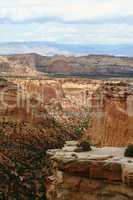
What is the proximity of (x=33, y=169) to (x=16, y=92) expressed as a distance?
25675 millimetres

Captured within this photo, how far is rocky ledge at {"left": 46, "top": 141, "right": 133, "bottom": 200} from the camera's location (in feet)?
97.5

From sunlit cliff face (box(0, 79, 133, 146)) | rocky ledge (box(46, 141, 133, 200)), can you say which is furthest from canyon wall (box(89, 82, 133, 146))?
rocky ledge (box(46, 141, 133, 200))

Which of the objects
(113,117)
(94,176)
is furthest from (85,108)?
(94,176)

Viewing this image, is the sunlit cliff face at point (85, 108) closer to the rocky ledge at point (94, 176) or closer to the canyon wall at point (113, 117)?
the canyon wall at point (113, 117)

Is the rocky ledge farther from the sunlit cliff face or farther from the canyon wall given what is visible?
the canyon wall

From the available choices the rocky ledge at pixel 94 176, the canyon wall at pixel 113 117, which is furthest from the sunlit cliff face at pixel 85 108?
the rocky ledge at pixel 94 176

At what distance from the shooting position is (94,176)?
1203 inches

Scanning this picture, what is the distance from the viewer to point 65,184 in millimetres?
31375

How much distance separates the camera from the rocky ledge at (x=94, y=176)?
2972cm

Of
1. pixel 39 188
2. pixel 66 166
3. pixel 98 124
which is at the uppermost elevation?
pixel 66 166

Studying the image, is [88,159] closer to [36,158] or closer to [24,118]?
[36,158]

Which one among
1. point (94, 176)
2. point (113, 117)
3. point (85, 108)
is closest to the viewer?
point (94, 176)

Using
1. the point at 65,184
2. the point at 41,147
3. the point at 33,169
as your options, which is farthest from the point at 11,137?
the point at 65,184

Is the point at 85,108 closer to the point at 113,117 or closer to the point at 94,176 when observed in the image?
the point at 113,117
